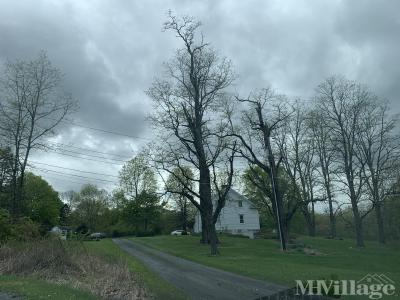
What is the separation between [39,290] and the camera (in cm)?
1309

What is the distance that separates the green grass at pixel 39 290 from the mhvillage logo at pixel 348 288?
631cm

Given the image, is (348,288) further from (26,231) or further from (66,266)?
(26,231)

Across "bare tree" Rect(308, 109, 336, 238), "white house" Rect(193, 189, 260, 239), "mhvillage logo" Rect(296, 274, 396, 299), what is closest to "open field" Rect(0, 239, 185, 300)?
"mhvillage logo" Rect(296, 274, 396, 299)

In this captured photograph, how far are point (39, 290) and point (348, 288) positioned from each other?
391 inches

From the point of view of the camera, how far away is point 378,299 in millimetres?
13523

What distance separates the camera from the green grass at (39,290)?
12.2m

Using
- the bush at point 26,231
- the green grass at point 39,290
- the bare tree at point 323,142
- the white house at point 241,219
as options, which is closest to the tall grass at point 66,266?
the bush at point 26,231

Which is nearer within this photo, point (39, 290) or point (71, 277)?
point (39, 290)

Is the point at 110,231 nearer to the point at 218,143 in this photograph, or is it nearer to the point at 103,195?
the point at 103,195

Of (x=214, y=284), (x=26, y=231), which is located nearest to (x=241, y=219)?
(x=26, y=231)

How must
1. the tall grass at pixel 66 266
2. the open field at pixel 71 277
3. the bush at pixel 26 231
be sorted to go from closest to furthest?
the open field at pixel 71 277, the tall grass at pixel 66 266, the bush at pixel 26 231

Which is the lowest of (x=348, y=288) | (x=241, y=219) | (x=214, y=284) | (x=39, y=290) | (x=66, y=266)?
(x=214, y=284)

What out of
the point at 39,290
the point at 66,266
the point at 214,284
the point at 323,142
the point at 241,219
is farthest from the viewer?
→ the point at 241,219

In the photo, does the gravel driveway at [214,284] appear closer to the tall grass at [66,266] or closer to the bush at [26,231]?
the tall grass at [66,266]
